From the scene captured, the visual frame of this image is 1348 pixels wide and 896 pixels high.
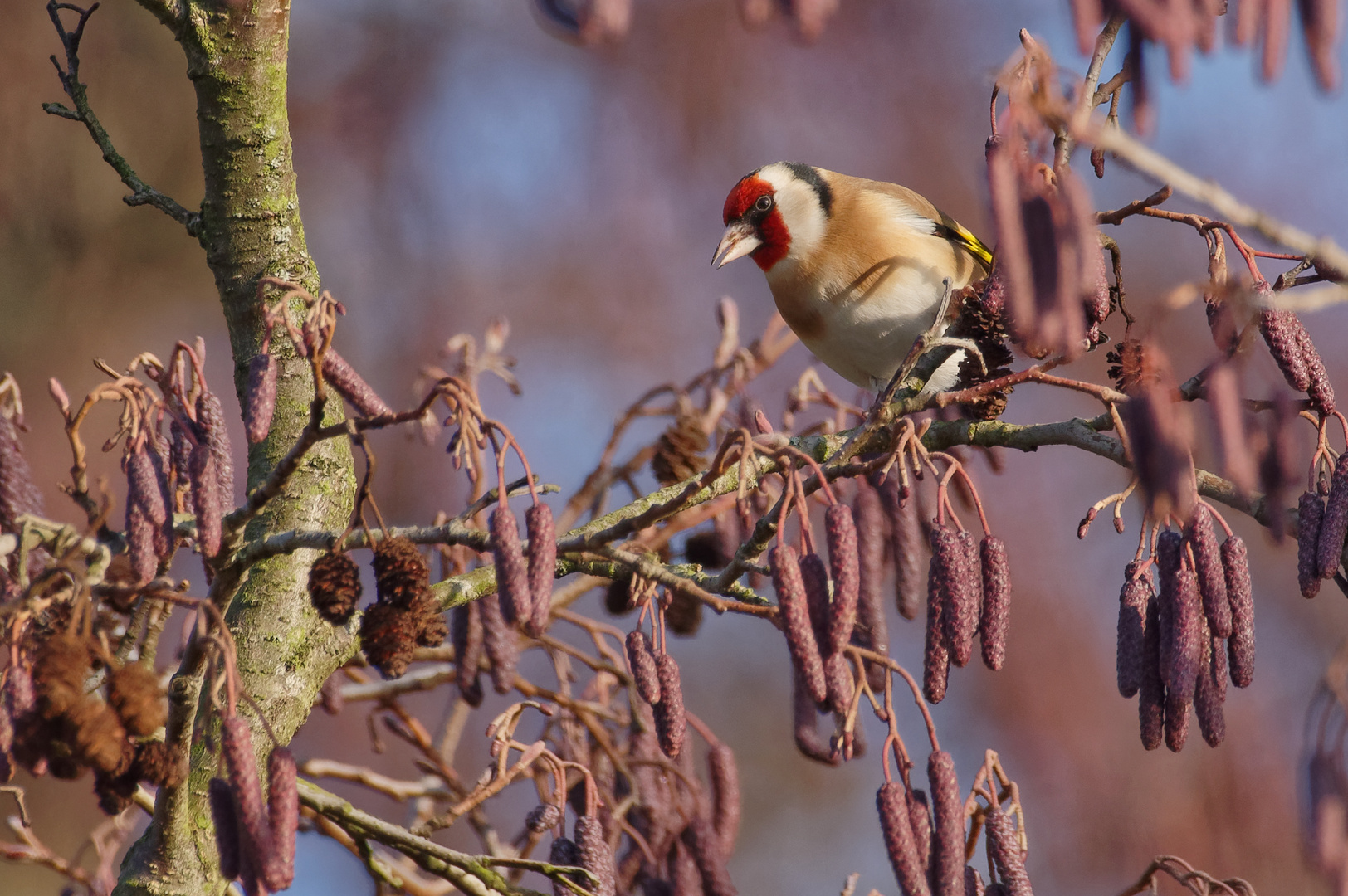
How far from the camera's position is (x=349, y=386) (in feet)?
4.54

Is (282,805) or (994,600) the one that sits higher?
(994,600)

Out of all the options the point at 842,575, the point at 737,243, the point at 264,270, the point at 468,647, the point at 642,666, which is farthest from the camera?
the point at 737,243

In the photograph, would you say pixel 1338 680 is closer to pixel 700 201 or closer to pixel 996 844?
pixel 996 844

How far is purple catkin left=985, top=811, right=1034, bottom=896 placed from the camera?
4.61 feet

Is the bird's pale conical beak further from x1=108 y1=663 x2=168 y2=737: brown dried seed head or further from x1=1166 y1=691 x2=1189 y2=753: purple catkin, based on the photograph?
x1=108 y1=663 x2=168 y2=737: brown dried seed head

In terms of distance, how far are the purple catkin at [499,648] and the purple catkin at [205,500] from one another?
1.00ft

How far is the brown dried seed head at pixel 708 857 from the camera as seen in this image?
1692 millimetres

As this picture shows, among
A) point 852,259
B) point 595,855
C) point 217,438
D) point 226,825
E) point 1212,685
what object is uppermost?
point 852,259

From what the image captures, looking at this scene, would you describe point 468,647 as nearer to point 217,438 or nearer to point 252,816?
point 217,438

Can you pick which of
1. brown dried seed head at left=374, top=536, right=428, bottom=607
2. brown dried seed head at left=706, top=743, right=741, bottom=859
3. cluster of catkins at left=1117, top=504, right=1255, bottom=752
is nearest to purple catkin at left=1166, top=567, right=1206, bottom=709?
cluster of catkins at left=1117, top=504, right=1255, bottom=752

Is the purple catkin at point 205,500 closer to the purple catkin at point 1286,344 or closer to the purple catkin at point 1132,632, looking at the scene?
the purple catkin at point 1132,632

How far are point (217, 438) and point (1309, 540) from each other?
122cm

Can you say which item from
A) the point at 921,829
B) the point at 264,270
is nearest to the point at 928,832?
the point at 921,829

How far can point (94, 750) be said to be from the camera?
109cm
